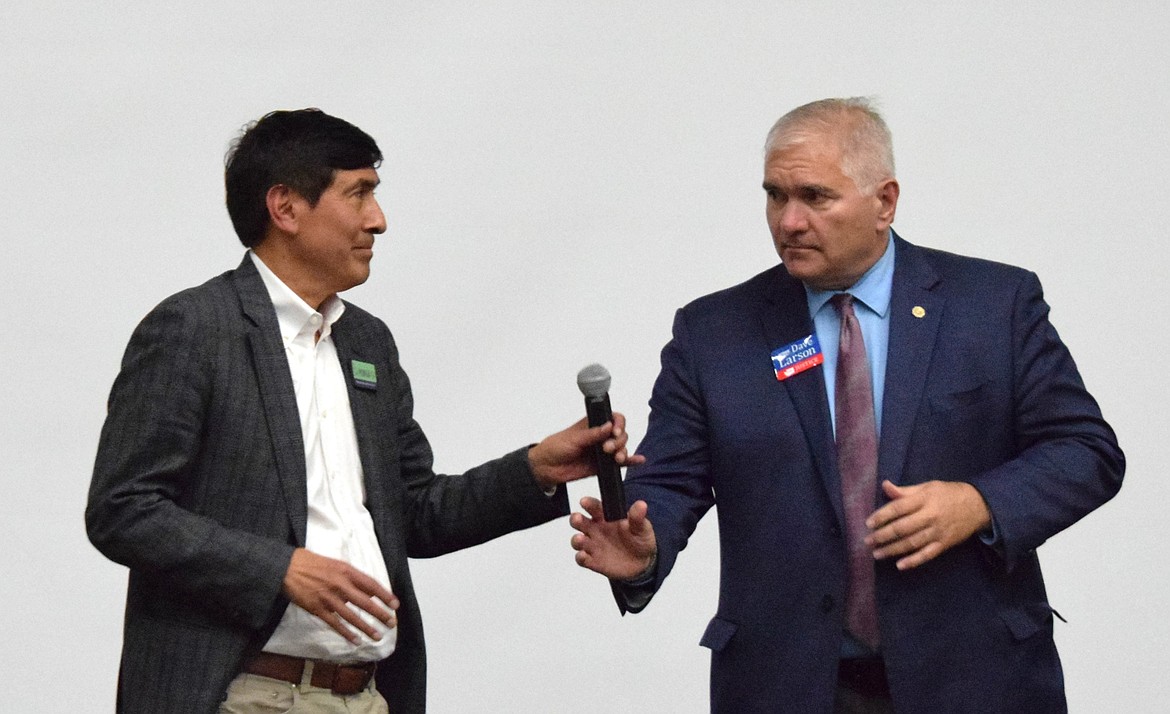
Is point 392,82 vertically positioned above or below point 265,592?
above

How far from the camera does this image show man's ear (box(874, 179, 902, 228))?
138 inches

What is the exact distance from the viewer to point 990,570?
131 inches

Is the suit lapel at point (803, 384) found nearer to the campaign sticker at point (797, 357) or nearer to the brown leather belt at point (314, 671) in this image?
the campaign sticker at point (797, 357)

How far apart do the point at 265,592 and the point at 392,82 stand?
228 cm

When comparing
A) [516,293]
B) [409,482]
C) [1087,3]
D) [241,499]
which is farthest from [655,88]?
[241,499]

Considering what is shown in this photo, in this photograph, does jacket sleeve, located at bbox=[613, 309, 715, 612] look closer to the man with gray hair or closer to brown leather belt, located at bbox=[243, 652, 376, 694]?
the man with gray hair

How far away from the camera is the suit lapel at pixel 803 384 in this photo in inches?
132

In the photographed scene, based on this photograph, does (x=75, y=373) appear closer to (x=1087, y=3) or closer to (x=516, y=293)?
(x=516, y=293)

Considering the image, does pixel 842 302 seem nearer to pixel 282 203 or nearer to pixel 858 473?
pixel 858 473

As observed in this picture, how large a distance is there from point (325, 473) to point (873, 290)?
1065mm

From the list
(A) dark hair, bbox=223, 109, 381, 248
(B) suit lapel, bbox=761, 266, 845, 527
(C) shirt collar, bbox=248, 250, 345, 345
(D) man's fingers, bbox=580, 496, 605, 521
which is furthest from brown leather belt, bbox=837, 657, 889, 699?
(A) dark hair, bbox=223, 109, 381, 248

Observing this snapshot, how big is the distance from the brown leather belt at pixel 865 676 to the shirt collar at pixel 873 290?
2.09ft

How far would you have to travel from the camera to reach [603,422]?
3078mm

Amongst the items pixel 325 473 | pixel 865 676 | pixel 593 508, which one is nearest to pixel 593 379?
pixel 593 508
